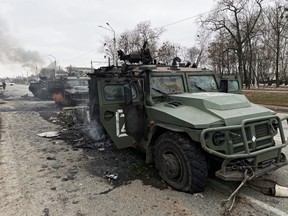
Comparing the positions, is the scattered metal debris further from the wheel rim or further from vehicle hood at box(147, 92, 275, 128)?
the wheel rim

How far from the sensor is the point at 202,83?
5305mm

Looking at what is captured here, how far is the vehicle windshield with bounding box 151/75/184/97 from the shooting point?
15.5ft

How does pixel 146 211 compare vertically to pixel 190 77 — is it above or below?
below

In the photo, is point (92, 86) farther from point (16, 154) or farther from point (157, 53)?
point (157, 53)

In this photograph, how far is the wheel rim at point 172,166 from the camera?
3981 millimetres

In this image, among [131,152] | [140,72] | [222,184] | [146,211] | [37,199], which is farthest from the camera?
[131,152]

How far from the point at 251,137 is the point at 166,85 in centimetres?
178

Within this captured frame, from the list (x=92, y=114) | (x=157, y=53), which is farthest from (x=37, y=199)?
(x=157, y=53)

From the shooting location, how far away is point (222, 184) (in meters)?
4.16

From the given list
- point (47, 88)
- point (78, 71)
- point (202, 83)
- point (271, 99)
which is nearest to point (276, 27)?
point (271, 99)

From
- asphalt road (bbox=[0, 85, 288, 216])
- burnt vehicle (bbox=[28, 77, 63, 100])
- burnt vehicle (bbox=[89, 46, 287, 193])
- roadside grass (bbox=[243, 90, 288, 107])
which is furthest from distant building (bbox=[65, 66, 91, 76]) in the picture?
burnt vehicle (bbox=[89, 46, 287, 193])

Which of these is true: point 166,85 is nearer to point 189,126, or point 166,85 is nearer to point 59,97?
point 189,126

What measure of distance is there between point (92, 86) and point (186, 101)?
10.0 feet

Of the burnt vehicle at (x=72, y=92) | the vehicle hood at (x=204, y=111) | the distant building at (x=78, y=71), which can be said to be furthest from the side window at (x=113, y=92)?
the distant building at (x=78, y=71)
